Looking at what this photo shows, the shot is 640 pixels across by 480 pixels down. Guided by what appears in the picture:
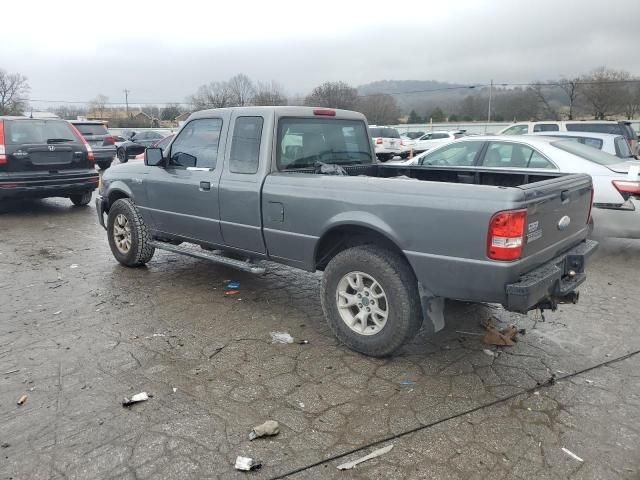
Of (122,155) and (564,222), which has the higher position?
(122,155)

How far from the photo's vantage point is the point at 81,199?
10.7 metres

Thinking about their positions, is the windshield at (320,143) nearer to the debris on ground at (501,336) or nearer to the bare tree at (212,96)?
the debris on ground at (501,336)

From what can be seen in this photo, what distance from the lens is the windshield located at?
4.58 meters

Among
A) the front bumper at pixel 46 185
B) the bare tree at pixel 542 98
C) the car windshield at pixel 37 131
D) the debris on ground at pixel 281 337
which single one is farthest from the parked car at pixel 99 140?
the bare tree at pixel 542 98

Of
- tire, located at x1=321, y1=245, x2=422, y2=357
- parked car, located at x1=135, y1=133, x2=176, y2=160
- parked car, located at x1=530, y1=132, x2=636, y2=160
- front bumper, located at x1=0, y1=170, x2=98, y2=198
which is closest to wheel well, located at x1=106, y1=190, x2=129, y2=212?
parked car, located at x1=135, y1=133, x2=176, y2=160

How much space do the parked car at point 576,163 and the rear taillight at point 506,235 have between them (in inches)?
116

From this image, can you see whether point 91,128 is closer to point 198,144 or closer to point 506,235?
point 198,144

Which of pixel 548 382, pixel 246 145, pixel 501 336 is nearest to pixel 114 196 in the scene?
pixel 246 145

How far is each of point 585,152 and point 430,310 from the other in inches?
189

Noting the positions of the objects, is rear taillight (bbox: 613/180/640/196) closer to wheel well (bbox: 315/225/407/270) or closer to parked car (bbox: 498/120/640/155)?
wheel well (bbox: 315/225/407/270)

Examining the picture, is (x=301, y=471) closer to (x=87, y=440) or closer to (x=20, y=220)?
(x=87, y=440)

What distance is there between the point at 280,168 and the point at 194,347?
1.69 metres

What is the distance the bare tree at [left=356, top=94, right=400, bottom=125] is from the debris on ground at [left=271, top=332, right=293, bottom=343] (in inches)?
2375

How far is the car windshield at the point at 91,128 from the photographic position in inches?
698
